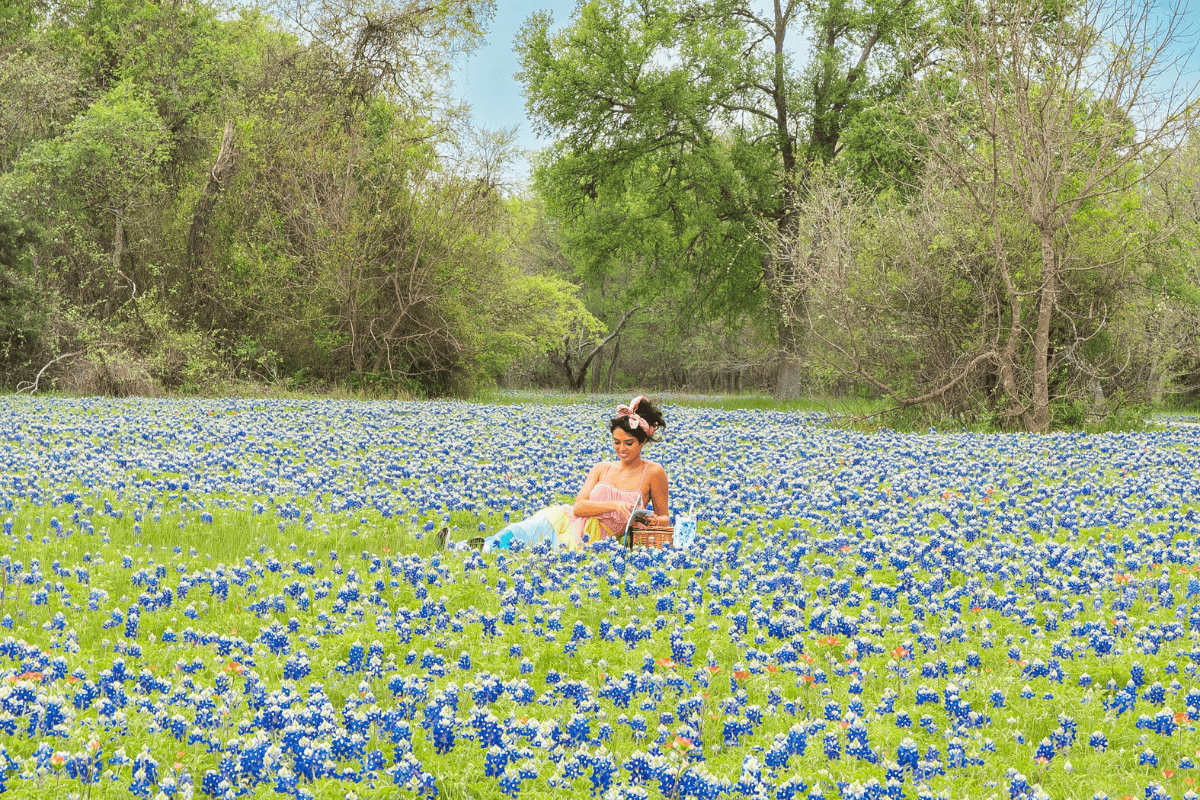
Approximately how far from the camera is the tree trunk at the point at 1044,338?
15.8m

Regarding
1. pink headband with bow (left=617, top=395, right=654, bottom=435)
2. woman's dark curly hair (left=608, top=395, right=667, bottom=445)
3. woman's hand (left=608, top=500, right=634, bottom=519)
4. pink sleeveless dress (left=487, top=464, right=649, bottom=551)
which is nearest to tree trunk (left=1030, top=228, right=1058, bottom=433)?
woman's dark curly hair (left=608, top=395, right=667, bottom=445)

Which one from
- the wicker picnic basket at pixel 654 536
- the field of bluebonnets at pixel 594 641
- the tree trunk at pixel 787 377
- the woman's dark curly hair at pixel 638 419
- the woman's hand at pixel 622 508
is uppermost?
the tree trunk at pixel 787 377

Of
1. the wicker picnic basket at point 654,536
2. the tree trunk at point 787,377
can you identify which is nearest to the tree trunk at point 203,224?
the tree trunk at point 787,377

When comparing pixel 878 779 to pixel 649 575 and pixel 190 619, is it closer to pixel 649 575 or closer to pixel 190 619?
pixel 649 575

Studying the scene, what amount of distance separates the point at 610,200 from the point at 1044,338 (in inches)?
780

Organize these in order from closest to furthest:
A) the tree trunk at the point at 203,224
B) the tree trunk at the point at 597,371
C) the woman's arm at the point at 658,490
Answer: the woman's arm at the point at 658,490, the tree trunk at the point at 203,224, the tree trunk at the point at 597,371

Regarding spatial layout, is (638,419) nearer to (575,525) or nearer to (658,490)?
(658,490)

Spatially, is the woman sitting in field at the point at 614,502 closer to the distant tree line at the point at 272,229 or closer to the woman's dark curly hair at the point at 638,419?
the woman's dark curly hair at the point at 638,419

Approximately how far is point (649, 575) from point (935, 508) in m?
3.89

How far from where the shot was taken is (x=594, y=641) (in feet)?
17.6

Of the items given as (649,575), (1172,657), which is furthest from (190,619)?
(1172,657)

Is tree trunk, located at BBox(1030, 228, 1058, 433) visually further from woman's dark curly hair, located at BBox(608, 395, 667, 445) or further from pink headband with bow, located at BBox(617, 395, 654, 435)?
pink headband with bow, located at BBox(617, 395, 654, 435)

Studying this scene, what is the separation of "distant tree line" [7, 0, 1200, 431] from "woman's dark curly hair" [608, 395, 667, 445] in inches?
398

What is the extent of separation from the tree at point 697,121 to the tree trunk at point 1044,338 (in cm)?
1282
